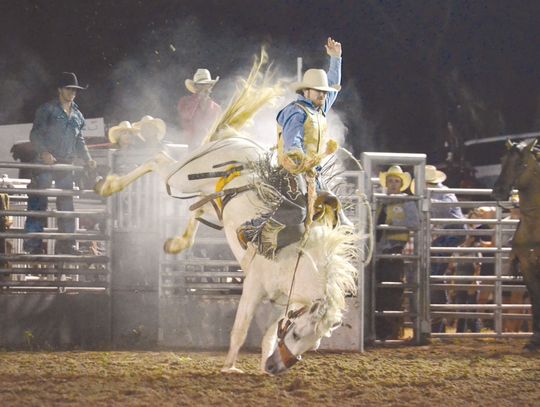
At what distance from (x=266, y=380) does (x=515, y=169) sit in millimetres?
3611

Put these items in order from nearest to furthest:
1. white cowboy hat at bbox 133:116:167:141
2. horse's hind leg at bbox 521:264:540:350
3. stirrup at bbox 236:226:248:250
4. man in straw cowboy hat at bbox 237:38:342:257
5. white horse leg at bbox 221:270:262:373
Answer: man in straw cowboy hat at bbox 237:38:342:257 < white horse leg at bbox 221:270:262:373 < stirrup at bbox 236:226:248:250 < horse's hind leg at bbox 521:264:540:350 < white cowboy hat at bbox 133:116:167:141

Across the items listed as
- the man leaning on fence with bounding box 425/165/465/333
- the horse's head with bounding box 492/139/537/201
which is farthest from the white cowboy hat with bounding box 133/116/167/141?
the horse's head with bounding box 492/139/537/201

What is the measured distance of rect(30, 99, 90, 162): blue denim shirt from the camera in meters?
8.12

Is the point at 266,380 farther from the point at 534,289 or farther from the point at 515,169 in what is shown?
the point at 515,169

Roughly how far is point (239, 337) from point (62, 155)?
2788 mm

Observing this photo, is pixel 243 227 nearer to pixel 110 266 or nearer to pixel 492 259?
pixel 110 266

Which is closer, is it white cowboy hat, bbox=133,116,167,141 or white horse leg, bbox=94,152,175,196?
white horse leg, bbox=94,152,175,196

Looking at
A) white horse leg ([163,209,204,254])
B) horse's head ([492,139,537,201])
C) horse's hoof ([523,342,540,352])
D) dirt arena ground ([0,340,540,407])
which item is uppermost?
horse's head ([492,139,537,201])

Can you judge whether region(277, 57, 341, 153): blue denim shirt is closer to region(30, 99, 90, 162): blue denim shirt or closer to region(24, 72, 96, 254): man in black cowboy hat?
region(24, 72, 96, 254): man in black cowboy hat

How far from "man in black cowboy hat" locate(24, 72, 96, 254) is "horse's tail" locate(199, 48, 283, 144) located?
55.3 inches

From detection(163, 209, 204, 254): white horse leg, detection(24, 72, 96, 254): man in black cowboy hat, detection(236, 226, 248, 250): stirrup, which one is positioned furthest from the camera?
detection(24, 72, 96, 254): man in black cowboy hat

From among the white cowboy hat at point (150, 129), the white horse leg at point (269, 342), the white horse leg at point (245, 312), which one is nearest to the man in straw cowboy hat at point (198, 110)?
the white cowboy hat at point (150, 129)

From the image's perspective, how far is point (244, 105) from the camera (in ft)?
23.2

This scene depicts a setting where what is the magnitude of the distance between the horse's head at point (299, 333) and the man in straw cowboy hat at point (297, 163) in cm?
55
